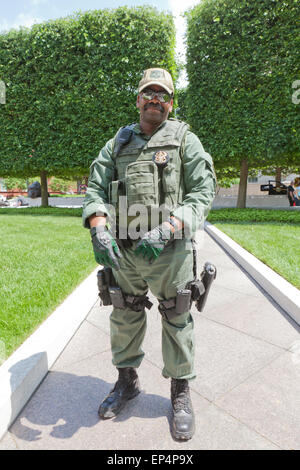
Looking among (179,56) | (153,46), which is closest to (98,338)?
(153,46)

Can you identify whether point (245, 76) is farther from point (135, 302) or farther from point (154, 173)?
point (135, 302)

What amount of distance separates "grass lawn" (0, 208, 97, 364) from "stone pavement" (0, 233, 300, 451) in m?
0.51

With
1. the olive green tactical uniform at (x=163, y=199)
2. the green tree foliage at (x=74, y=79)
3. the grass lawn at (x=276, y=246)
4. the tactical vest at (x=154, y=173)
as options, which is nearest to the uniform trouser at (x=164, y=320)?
the olive green tactical uniform at (x=163, y=199)

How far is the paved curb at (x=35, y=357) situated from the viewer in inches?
72.3

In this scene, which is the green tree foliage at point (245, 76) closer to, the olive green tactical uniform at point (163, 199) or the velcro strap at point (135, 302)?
the olive green tactical uniform at point (163, 199)

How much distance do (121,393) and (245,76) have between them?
1287cm

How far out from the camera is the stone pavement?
1724mm

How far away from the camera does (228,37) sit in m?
11.4

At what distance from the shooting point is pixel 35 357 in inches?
88.5

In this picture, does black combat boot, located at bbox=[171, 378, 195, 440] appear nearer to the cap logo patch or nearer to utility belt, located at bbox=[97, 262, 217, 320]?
utility belt, located at bbox=[97, 262, 217, 320]

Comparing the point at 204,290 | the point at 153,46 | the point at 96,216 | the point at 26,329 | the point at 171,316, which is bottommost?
the point at 26,329

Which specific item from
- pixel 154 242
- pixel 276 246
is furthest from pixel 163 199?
pixel 276 246
